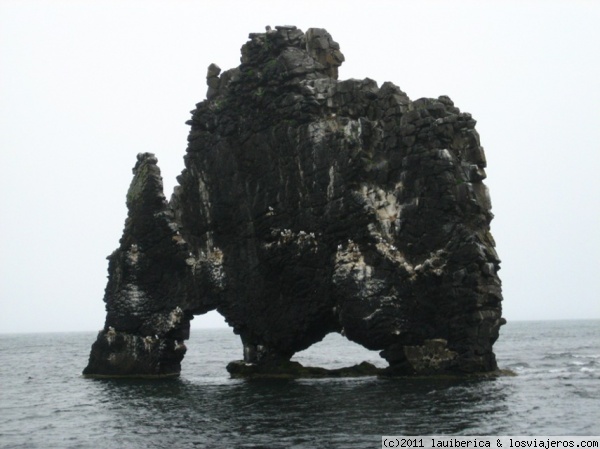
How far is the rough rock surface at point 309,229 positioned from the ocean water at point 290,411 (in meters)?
3.50

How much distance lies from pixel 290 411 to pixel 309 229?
17.9m

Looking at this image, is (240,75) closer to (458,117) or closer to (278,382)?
(458,117)

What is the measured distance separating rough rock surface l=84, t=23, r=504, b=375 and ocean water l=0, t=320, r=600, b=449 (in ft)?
11.5

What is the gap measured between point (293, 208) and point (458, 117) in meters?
13.0

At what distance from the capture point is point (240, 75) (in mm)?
63219

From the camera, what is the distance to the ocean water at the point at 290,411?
120 ft

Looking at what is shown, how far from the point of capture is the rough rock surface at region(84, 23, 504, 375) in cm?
5403

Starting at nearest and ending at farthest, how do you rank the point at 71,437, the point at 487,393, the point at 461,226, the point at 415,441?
the point at 415,441 → the point at 71,437 → the point at 487,393 → the point at 461,226

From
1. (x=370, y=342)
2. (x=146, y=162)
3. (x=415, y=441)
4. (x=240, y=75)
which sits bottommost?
(x=415, y=441)

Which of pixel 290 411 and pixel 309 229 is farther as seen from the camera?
pixel 309 229

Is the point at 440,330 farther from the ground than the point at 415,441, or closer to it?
farther from the ground

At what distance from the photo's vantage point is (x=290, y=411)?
43.4 meters

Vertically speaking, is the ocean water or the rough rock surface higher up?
the rough rock surface

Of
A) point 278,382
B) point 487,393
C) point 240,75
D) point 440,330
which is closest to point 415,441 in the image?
point 487,393
